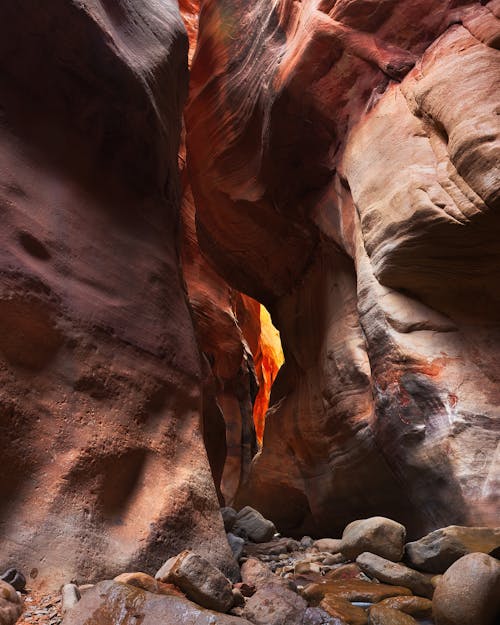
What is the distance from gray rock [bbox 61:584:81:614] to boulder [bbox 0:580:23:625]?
20cm

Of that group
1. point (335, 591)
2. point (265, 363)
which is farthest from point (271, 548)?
point (265, 363)

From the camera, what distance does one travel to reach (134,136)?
17.4 ft

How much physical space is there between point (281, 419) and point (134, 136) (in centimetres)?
520

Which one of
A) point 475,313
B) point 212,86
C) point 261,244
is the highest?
point 212,86

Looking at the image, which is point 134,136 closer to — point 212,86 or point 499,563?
point 499,563

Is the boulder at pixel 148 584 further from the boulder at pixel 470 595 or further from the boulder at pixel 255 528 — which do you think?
the boulder at pixel 255 528

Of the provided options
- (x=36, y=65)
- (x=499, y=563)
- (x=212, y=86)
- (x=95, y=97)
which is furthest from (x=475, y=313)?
(x=212, y=86)

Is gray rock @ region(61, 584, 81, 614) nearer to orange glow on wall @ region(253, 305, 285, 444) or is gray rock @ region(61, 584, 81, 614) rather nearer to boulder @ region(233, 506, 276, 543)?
boulder @ region(233, 506, 276, 543)

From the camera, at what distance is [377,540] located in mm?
4070

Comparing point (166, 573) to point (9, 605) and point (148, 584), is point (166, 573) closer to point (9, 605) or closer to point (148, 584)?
point (148, 584)

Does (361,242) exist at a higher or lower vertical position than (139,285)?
higher

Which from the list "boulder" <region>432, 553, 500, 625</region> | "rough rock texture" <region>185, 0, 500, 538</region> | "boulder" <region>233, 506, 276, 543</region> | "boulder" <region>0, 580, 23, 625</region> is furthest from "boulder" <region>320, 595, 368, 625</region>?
"boulder" <region>233, 506, 276, 543</region>

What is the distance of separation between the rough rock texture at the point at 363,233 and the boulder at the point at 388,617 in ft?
6.48

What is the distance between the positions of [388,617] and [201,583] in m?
0.95
